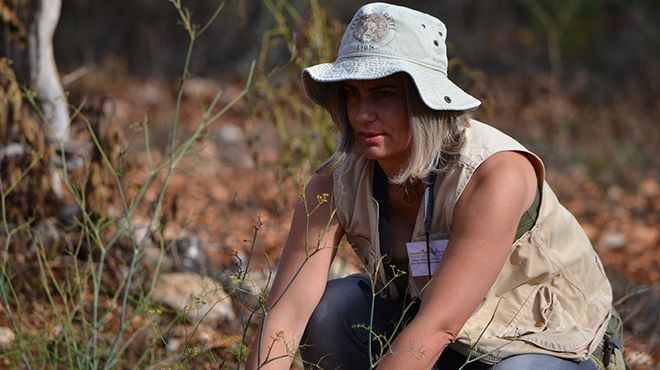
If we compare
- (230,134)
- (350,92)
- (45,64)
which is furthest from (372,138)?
(230,134)

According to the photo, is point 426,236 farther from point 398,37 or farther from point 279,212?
point 279,212

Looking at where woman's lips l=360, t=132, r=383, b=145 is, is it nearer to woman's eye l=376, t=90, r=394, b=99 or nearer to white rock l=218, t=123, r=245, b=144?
woman's eye l=376, t=90, r=394, b=99

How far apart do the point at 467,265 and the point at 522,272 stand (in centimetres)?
24

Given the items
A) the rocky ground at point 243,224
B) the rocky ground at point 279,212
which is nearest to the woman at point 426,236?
the rocky ground at point 243,224

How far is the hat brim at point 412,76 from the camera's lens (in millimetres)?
2336

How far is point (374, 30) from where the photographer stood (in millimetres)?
2445

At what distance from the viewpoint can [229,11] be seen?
10914mm

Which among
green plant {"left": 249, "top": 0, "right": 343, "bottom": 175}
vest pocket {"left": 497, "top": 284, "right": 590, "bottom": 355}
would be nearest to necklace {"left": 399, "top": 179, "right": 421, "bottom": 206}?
vest pocket {"left": 497, "top": 284, "right": 590, "bottom": 355}

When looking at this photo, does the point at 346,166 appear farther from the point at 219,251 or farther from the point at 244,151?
the point at 244,151

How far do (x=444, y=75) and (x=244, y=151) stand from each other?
469 cm

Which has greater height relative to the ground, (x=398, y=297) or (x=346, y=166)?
(x=346, y=166)

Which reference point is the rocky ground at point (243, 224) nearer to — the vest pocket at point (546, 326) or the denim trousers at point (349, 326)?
the denim trousers at point (349, 326)

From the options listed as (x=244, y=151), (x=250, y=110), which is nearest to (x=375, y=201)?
(x=250, y=110)

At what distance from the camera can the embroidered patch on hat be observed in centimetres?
242
